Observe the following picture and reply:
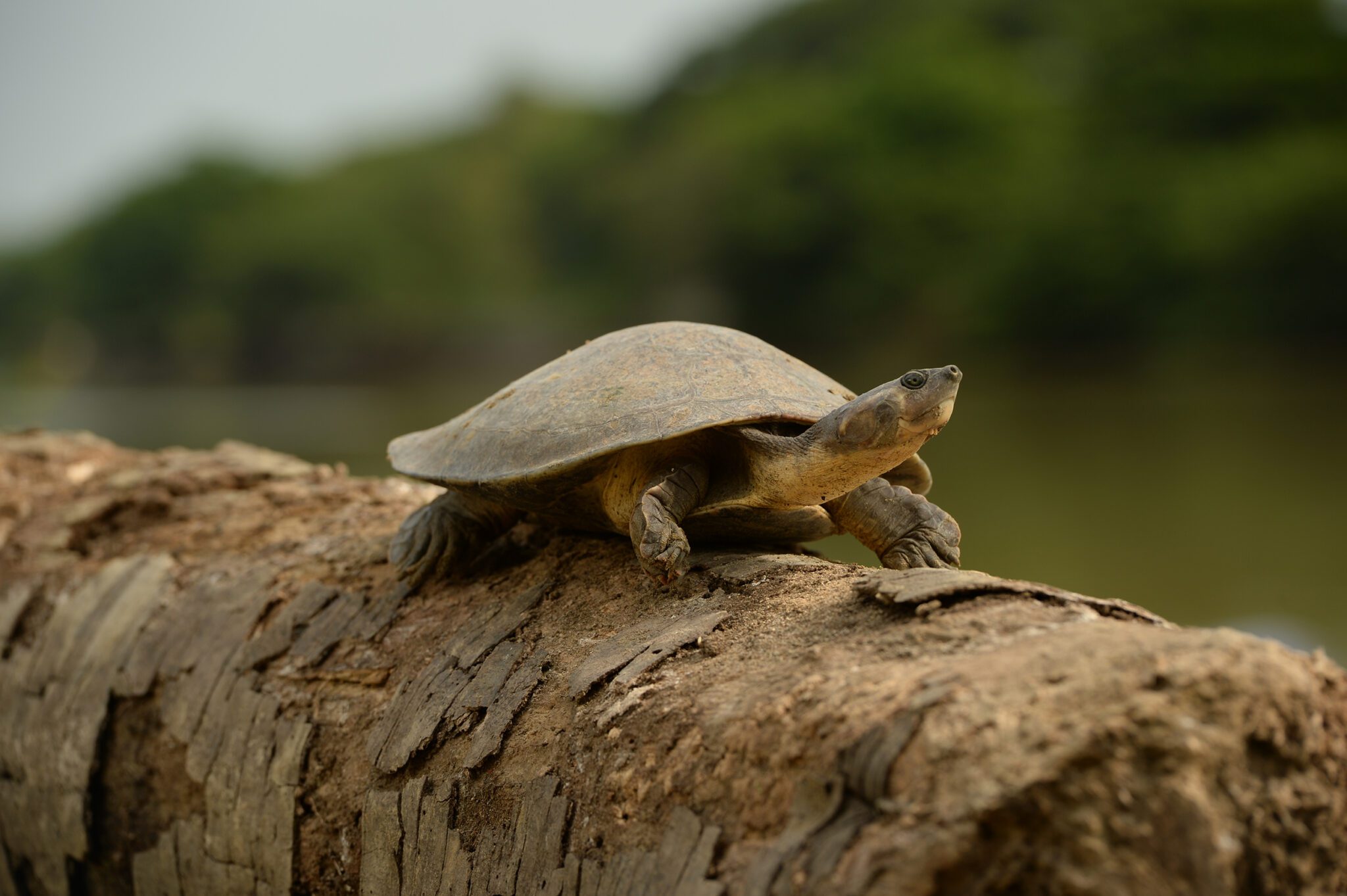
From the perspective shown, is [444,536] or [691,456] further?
[444,536]

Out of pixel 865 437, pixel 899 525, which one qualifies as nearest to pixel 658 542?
pixel 865 437

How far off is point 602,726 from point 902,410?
737mm

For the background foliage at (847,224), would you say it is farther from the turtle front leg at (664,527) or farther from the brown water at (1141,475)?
the turtle front leg at (664,527)

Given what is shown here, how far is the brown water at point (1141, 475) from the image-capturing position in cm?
717

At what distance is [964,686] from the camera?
1.24m

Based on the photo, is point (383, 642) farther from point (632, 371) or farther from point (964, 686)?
point (964, 686)

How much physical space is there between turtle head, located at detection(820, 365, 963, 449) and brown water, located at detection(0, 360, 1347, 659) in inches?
164

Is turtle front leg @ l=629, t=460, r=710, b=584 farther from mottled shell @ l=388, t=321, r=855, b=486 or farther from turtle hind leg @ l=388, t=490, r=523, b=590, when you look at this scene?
turtle hind leg @ l=388, t=490, r=523, b=590

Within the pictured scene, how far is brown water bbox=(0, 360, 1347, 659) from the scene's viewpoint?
7168mm

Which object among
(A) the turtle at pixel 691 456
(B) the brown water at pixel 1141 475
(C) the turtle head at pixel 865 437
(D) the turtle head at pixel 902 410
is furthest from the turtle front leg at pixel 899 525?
(B) the brown water at pixel 1141 475

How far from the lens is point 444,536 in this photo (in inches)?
93.1

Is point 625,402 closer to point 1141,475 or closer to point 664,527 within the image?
point 664,527

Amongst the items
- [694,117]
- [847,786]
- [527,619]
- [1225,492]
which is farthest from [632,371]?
[694,117]

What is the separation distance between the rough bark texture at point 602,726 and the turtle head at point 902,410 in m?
0.28
